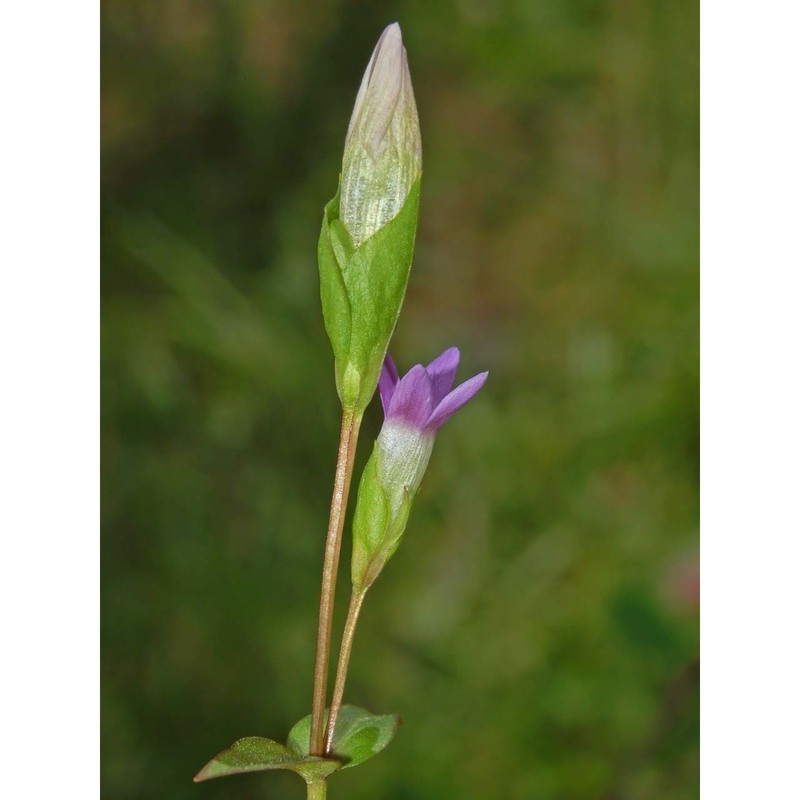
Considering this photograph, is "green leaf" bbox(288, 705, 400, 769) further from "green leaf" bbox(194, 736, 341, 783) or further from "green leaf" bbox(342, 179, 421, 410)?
"green leaf" bbox(342, 179, 421, 410)

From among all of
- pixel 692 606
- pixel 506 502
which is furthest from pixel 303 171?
pixel 692 606

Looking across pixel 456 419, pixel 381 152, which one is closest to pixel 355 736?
pixel 381 152

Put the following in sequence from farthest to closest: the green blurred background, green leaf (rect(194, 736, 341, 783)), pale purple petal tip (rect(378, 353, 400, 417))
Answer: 1. the green blurred background
2. pale purple petal tip (rect(378, 353, 400, 417))
3. green leaf (rect(194, 736, 341, 783))

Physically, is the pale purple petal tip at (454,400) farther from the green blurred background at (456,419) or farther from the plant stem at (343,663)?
the green blurred background at (456,419)

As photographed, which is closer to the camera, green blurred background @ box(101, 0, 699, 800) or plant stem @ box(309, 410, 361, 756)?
plant stem @ box(309, 410, 361, 756)

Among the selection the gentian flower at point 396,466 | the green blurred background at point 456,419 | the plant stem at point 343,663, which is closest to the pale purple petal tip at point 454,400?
the gentian flower at point 396,466

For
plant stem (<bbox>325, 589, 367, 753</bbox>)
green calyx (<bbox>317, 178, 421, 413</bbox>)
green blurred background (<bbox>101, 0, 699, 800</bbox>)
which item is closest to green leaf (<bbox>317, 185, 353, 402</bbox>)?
green calyx (<bbox>317, 178, 421, 413</bbox>)
